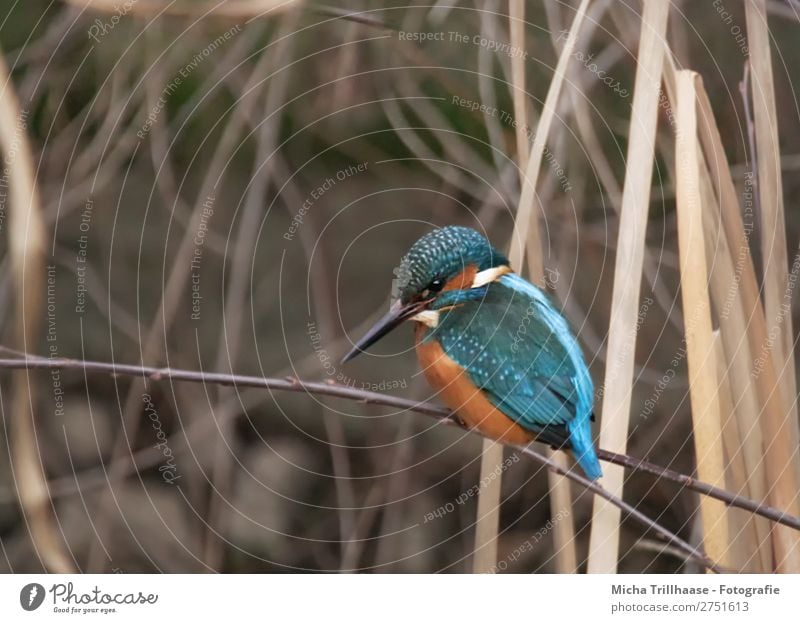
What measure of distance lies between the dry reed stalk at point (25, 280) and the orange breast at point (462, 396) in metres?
0.34

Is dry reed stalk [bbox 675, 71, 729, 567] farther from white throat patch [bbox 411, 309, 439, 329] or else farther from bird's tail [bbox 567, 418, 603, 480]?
white throat patch [bbox 411, 309, 439, 329]

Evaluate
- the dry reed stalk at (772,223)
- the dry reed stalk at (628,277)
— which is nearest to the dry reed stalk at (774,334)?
the dry reed stalk at (772,223)

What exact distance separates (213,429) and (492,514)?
12.1 inches

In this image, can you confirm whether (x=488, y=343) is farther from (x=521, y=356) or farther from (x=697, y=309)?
(x=697, y=309)

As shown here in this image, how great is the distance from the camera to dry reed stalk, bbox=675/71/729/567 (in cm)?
84

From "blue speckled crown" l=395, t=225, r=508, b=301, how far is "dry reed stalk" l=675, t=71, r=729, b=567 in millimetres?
158

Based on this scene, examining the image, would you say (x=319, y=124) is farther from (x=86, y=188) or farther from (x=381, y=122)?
(x=86, y=188)

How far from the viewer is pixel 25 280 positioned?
0.88 meters

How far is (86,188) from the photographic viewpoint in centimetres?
93

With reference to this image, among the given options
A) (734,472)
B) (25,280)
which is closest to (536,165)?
(734,472)

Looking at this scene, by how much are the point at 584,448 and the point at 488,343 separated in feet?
0.40

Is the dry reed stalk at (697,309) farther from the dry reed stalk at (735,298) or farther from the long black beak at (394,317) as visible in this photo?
the long black beak at (394,317)

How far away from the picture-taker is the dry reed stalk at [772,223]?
0.89 meters
